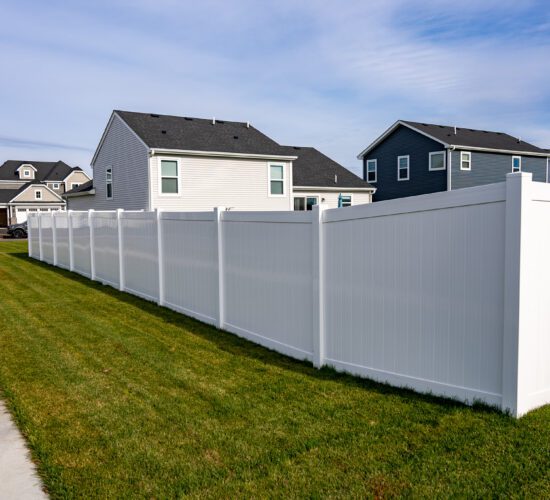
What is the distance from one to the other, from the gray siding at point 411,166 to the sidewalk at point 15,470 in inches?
1158

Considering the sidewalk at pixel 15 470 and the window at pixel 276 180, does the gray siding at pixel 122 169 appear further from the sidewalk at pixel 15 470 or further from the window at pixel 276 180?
the sidewalk at pixel 15 470

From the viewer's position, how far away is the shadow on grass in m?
4.50

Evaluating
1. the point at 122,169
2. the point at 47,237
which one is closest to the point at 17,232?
the point at 122,169

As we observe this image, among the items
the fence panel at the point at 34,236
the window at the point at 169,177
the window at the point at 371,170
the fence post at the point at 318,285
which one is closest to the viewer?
the fence post at the point at 318,285

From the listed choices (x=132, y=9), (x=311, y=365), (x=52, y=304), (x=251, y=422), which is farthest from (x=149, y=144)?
(x=251, y=422)

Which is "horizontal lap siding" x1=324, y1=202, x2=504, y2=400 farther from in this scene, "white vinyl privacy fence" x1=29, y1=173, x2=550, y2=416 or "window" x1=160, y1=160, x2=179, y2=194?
"window" x1=160, y1=160, x2=179, y2=194

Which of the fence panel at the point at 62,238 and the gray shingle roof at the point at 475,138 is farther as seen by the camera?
the gray shingle roof at the point at 475,138

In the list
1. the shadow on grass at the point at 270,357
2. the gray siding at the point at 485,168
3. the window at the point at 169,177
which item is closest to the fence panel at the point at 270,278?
the shadow on grass at the point at 270,357

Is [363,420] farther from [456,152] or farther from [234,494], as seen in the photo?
[456,152]

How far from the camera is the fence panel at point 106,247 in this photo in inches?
482

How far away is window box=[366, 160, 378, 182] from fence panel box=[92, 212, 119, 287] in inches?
992

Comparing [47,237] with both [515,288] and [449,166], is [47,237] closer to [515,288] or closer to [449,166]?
[515,288]

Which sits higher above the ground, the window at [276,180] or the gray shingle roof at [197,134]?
the gray shingle roof at [197,134]

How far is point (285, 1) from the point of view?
1195cm
